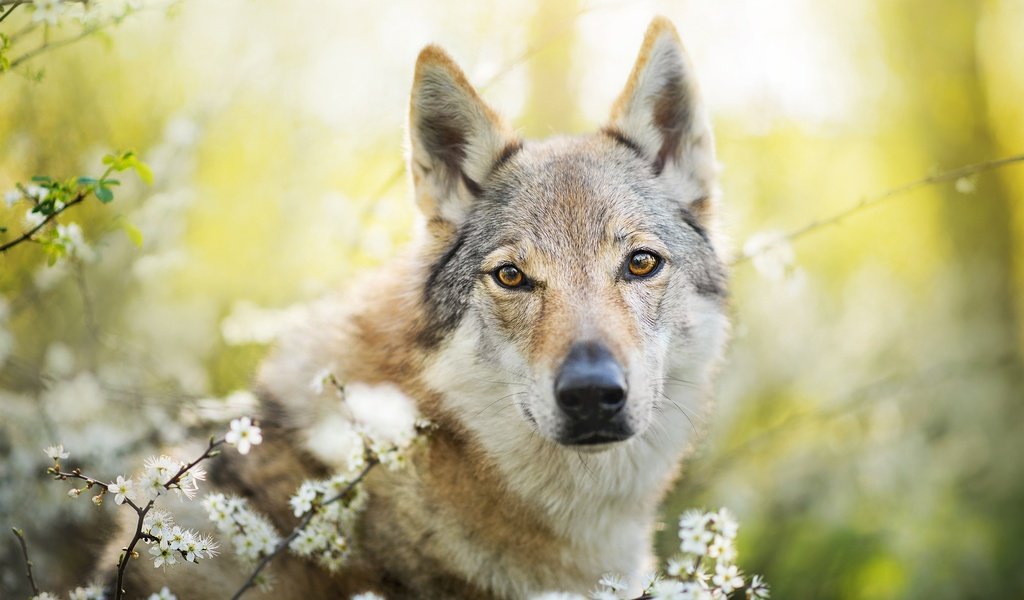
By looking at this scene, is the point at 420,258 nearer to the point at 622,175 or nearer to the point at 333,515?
the point at 622,175

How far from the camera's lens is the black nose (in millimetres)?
2730

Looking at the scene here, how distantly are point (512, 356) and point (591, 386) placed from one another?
52 centimetres

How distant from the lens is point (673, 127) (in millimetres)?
3848

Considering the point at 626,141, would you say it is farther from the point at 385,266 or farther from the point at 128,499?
the point at 128,499

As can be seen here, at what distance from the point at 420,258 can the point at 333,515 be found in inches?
53.3

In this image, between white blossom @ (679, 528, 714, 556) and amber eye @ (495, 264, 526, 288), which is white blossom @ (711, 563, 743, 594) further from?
amber eye @ (495, 264, 526, 288)

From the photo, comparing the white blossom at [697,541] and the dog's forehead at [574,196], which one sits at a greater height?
the dog's forehead at [574,196]

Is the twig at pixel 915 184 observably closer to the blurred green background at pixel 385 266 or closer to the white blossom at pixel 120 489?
the blurred green background at pixel 385 266

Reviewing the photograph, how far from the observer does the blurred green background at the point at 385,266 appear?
4.82 meters

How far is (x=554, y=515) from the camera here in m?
3.35

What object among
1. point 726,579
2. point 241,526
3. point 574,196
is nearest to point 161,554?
point 241,526

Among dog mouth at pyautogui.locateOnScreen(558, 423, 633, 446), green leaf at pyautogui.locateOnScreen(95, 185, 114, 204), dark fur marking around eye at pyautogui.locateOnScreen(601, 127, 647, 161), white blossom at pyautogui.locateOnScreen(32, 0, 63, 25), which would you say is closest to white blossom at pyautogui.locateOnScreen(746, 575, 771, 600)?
dog mouth at pyautogui.locateOnScreen(558, 423, 633, 446)

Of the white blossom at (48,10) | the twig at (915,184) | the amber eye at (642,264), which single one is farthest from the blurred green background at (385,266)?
the white blossom at (48,10)

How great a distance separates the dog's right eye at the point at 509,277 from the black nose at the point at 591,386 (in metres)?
0.55
